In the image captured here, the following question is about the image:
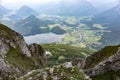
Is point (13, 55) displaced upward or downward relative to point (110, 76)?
upward

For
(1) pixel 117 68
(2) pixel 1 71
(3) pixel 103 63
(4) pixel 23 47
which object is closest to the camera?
(2) pixel 1 71

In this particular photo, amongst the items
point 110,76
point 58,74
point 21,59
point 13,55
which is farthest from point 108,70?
point 58,74

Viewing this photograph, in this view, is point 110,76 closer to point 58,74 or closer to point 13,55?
point 13,55

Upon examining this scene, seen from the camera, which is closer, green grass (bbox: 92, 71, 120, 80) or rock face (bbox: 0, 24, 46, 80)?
green grass (bbox: 92, 71, 120, 80)

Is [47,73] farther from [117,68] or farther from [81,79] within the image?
[117,68]

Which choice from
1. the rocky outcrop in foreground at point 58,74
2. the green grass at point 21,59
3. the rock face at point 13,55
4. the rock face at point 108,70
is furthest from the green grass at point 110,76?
the rocky outcrop in foreground at point 58,74

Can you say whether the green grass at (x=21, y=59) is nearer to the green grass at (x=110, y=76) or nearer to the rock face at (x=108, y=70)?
the rock face at (x=108, y=70)

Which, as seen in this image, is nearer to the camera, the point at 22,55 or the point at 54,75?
the point at 54,75

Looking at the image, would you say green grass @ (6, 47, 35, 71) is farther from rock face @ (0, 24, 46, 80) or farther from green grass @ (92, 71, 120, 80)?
green grass @ (92, 71, 120, 80)

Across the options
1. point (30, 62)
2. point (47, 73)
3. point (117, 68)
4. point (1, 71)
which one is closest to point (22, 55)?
point (30, 62)

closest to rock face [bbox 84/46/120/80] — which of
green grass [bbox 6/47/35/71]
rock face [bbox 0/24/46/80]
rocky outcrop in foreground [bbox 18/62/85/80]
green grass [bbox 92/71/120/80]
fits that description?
green grass [bbox 92/71/120/80]

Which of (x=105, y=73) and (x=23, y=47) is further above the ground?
(x=23, y=47)
